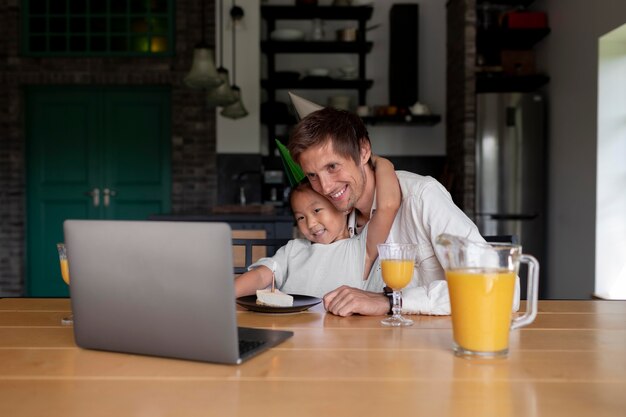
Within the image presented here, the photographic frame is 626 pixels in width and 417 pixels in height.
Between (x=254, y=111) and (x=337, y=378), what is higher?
(x=254, y=111)

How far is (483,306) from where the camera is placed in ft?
3.71

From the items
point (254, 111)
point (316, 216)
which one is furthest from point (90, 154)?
point (316, 216)

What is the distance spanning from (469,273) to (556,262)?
4.57 meters

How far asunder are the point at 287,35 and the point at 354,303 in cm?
485

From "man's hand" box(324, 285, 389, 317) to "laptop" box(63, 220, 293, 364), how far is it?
1.26 feet

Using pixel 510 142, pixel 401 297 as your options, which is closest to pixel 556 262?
pixel 510 142

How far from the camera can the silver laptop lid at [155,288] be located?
105 cm

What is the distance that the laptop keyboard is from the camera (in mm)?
1158

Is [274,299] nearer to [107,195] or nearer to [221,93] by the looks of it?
[221,93]

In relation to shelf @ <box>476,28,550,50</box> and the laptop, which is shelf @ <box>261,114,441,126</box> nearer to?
shelf @ <box>476,28,550,50</box>

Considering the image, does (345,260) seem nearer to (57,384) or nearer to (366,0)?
(57,384)

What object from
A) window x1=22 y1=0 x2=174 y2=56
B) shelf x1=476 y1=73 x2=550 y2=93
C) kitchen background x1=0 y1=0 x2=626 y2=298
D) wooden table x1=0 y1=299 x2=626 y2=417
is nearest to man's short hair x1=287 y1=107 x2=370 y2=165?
wooden table x1=0 y1=299 x2=626 y2=417

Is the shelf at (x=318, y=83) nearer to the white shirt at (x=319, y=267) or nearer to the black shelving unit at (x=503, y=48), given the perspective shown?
the black shelving unit at (x=503, y=48)

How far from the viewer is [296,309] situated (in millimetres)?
1575
